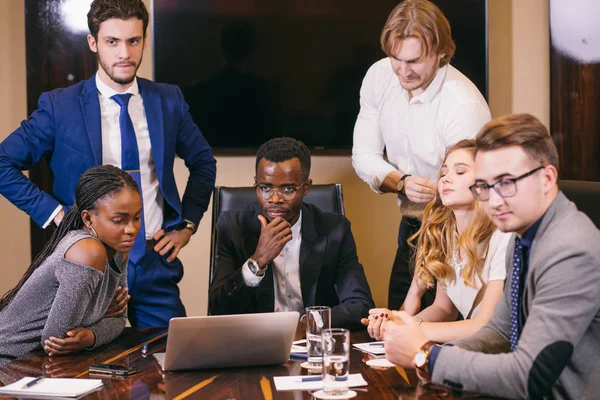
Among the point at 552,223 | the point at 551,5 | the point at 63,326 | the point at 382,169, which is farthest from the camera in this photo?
the point at 551,5

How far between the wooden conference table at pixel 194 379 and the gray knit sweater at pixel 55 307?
80 mm

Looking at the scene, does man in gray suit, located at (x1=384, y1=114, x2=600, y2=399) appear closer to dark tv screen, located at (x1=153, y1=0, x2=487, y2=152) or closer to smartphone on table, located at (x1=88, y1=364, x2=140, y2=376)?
smartphone on table, located at (x1=88, y1=364, x2=140, y2=376)

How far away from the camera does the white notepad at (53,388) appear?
1603 millimetres

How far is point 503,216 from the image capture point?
1.66 metres

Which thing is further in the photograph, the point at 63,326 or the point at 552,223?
the point at 63,326

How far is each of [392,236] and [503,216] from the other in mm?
2490

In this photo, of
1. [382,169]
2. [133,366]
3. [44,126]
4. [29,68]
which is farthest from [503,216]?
[29,68]

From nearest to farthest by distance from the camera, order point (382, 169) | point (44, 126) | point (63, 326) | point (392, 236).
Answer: point (63, 326)
point (44, 126)
point (382, 169)
point (392, 236)

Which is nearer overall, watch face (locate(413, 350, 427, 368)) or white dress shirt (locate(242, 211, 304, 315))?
watch face (locate(413, 350, 427, 368))

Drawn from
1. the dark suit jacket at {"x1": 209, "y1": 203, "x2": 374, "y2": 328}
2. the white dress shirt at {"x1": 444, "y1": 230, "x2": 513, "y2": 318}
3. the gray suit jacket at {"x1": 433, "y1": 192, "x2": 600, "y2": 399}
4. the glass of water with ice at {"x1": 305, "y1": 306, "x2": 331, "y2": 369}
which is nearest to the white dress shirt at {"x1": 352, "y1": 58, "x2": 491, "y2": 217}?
the dark suit jacket at {"x1": 209, "y1": 203, "x2": 374, "y2": 328}

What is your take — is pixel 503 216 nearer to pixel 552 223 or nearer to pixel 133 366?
pixel 552 223

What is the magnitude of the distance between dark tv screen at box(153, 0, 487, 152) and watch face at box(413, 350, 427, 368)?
2461 mm

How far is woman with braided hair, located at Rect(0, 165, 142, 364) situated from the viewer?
2045 millimetres

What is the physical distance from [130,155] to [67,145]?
22 cm
